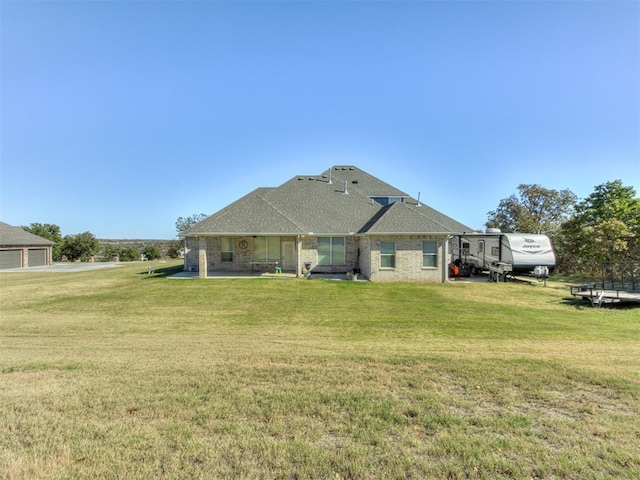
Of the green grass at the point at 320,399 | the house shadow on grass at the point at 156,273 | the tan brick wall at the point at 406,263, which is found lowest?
the green grass at the point at 320,399

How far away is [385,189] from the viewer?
86.7ft

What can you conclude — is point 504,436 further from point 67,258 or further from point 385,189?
point 67,258

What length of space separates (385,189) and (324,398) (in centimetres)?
2357

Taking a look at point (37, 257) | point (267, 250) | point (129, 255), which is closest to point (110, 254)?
point (129, 255)

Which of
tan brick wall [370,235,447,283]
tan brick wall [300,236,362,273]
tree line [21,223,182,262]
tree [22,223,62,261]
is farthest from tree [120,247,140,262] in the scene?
tan brick wall [370,235,447,283]

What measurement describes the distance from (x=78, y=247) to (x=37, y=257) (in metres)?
7.24

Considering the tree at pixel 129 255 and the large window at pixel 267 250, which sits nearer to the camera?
the large window at pixel 267 250

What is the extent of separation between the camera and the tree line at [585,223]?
61.5 feet

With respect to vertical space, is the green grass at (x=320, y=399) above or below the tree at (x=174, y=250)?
below

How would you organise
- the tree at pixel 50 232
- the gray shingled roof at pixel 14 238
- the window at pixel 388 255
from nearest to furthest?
the window at pixel 388 255 < the gray shingled roof at pixel 14 238 < the tree at pixel 50 232

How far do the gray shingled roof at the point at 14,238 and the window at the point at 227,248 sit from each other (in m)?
24.7

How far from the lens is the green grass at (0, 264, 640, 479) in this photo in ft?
9.93

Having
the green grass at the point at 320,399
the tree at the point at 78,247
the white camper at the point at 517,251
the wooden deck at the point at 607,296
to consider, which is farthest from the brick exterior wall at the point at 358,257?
the tree at the point at 78,247

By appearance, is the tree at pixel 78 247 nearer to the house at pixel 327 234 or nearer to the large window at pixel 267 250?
the house at pixel 327 234
